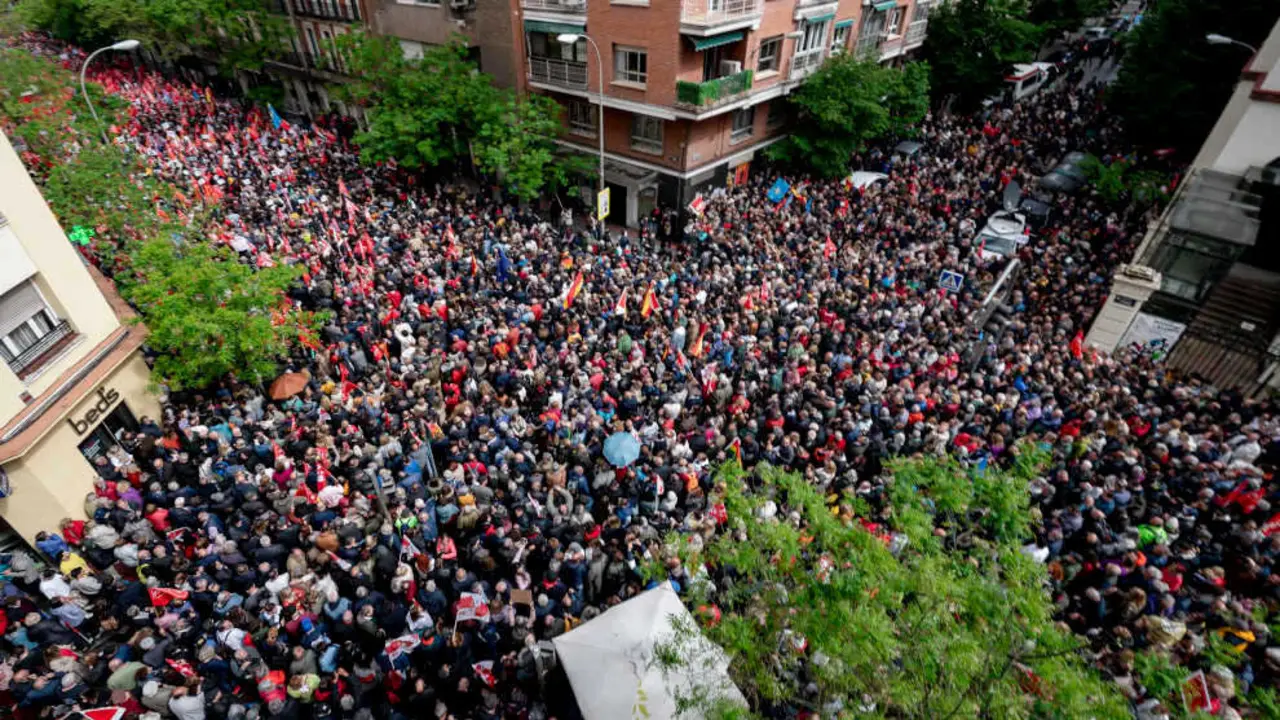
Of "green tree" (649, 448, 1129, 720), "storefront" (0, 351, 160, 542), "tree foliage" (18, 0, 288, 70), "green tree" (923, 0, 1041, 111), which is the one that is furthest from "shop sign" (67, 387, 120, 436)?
"green tree" (923, 0, 1041, 111)

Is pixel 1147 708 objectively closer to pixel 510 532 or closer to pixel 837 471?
pixel 837 471

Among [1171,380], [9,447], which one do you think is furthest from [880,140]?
[9,447]

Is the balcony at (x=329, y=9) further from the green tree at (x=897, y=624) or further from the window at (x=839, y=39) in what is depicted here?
the green tree at (x=897, y=624)

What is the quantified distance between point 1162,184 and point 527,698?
1181 inches

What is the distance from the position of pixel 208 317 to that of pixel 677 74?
16738 millimetres

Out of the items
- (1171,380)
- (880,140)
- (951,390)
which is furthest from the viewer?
(880,140)

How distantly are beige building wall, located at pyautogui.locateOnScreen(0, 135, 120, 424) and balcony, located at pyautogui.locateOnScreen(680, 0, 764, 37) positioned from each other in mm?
18024

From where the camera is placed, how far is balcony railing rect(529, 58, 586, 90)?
79.1 feet

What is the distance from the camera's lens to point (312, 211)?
21.3 meters

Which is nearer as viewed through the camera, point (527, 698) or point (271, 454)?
point (527, 698)

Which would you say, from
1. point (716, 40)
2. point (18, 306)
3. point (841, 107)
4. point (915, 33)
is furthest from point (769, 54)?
point (18, 306)

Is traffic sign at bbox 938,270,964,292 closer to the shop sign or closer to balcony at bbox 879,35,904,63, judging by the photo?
balcony at bbox 879,35,904,63

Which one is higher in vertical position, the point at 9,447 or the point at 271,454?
the point at 9,447

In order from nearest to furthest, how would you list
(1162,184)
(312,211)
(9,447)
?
(9,447) → (312,211) → (1162,184)
